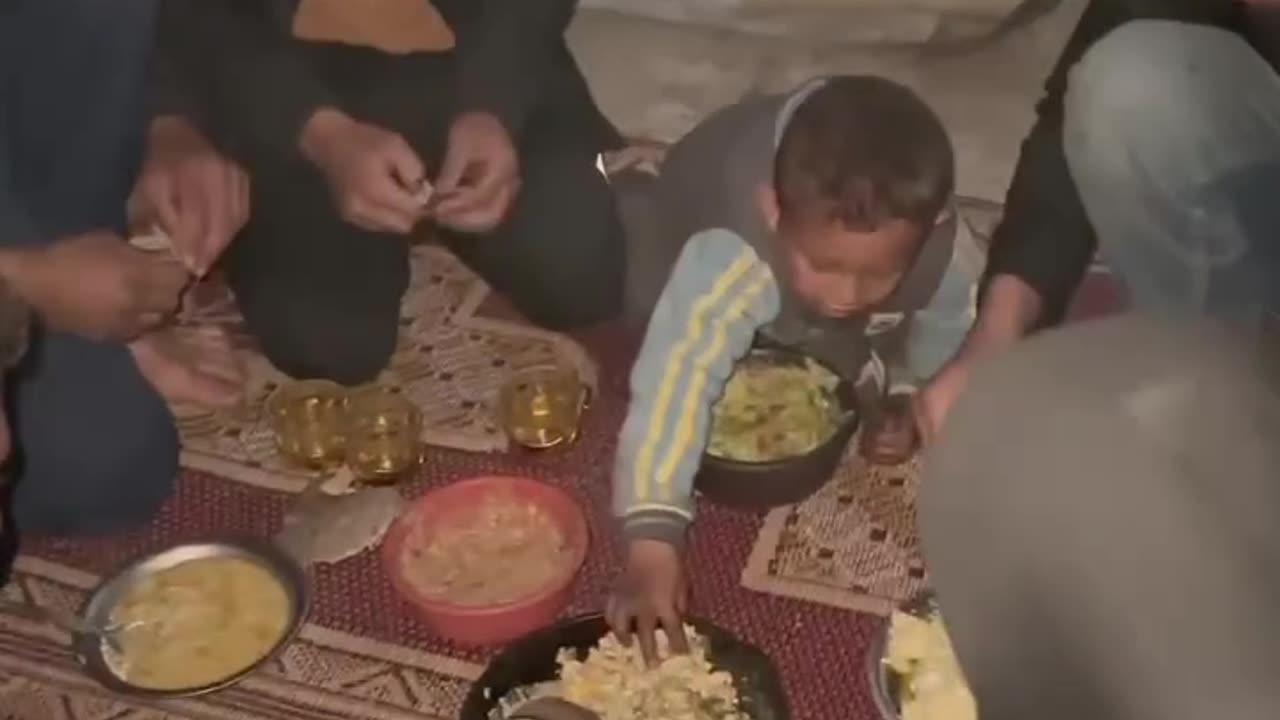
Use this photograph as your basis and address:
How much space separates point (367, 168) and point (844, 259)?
0.46 meters

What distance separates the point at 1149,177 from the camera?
1400 mm

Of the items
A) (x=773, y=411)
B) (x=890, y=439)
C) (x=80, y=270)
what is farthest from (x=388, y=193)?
(x=890, y=439)

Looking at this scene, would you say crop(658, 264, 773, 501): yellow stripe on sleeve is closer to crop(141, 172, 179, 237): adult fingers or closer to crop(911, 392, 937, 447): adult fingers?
crop(911, 392, 937, 447): adult fingers

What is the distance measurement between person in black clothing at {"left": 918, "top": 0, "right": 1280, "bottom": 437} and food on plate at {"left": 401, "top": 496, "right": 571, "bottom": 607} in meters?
0.32

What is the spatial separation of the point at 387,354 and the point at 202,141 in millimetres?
265

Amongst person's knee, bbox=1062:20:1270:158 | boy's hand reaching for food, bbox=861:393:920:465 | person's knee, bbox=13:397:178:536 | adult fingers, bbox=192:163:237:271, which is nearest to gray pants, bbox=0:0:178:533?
person's knee, bbox=13:397:178:536

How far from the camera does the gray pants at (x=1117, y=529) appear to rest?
0.68m

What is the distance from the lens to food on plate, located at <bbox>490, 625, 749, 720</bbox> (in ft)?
4.05

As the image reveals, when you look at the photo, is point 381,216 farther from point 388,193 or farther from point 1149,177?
point 1149,177

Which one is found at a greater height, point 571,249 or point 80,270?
point 80,270

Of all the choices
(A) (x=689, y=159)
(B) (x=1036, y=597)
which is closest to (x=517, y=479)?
(A) (x=689, y=159)

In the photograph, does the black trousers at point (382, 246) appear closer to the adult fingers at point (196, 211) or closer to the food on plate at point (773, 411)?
the adult fingers at point (196, 211)

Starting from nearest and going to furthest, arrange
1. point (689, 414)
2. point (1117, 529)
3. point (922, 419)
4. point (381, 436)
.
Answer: point (1117, 529)
point (689, 414)
point (922, 419)
point (381, 436)

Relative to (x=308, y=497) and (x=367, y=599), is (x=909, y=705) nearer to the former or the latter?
(x=367, y=599)
